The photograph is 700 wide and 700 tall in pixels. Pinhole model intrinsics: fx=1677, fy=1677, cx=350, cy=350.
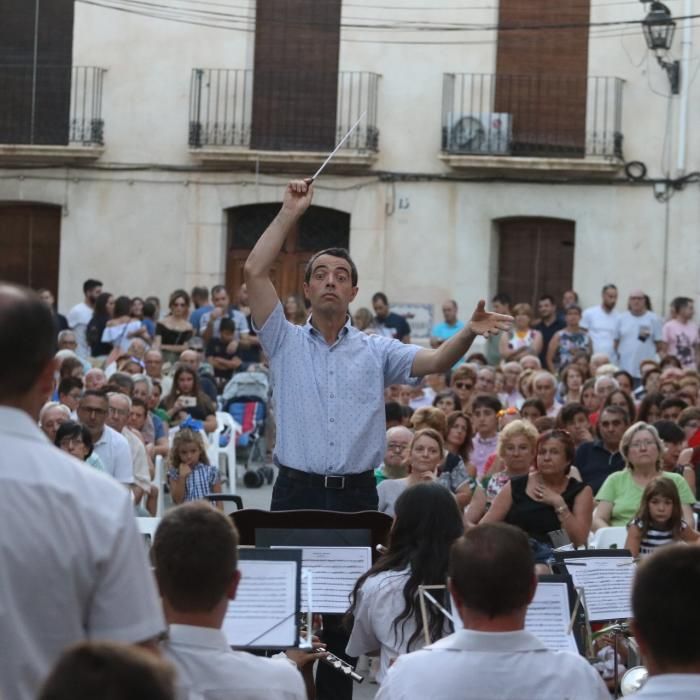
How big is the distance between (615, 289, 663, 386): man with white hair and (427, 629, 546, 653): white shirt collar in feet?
52.4

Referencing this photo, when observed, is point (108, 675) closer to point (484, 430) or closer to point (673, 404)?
point (484, 430)

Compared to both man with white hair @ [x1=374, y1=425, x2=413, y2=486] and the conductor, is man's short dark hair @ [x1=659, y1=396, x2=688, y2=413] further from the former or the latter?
the conductor

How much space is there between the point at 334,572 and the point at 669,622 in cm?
303

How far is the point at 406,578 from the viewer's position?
6211 mm

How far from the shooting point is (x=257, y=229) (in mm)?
24906

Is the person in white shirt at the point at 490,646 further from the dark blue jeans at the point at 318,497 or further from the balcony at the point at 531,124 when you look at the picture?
the balcony at the point at 531,124

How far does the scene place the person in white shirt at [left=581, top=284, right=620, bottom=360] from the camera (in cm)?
2023

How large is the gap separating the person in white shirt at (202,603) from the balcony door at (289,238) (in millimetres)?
20204

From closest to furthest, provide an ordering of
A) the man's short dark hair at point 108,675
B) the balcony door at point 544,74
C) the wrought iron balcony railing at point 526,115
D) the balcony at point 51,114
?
the man's short dark hair at point 108,675 → the wrought iron balcony railing at point 526,115 → the balcony door at point 544,74 → the balcony at point 51,114

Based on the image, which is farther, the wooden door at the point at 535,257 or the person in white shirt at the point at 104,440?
the wooden door at the point at 535,257

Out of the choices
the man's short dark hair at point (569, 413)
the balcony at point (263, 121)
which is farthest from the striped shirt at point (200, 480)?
the balcony at point (263, 121)

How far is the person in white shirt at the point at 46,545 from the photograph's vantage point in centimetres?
321

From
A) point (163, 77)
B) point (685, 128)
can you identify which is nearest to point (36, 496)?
point (685, 128)

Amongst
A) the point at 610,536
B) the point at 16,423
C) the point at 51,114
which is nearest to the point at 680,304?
the point at 51,114
